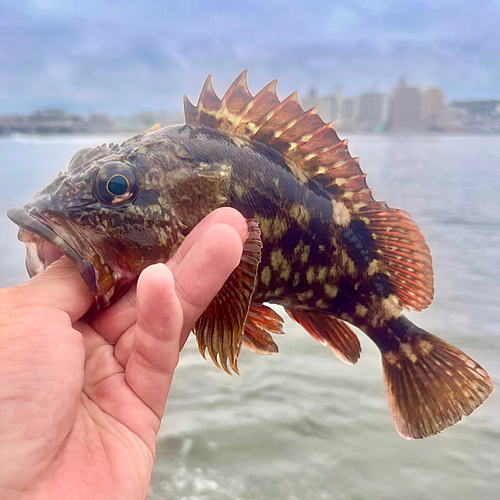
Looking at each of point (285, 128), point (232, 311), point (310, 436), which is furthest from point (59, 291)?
point (310, 436)

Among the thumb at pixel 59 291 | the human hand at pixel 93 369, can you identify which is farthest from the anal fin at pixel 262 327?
the thumb at pixel 59 291

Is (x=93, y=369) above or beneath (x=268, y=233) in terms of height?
beneath

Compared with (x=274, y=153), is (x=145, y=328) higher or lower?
lower

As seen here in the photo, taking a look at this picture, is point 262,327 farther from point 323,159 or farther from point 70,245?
point 70,245

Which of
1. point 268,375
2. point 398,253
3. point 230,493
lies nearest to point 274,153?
point 398,253

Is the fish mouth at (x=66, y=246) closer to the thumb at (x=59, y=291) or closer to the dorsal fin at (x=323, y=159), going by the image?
the thumb at (x=59, y=291)

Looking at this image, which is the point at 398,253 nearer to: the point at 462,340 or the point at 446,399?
the point at 446,399
